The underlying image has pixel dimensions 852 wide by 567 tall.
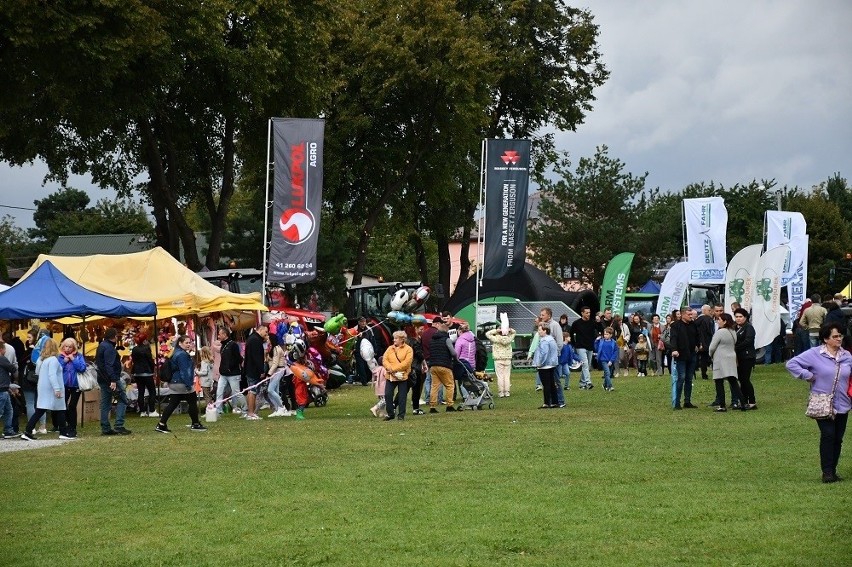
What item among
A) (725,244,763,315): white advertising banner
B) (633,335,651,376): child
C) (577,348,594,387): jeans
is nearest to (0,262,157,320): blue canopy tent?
(577,348,594,387): jeans

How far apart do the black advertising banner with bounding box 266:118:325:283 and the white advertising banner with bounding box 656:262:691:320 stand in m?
13.7

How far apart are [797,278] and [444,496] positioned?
25352mm

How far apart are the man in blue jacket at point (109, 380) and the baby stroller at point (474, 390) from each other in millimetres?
6724

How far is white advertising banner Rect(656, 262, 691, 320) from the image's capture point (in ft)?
128

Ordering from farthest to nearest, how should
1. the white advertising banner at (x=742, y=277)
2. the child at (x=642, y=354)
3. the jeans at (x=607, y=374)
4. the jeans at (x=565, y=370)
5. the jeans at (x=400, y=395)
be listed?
the child at (x=642, y=354) < the jeans at (x=607, y=374) < the jeans at (x=565, y=370) < the white advertising banner at (x=742, y=277) < the jeans at (x=400, y=395)

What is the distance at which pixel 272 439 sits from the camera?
65.6 ft

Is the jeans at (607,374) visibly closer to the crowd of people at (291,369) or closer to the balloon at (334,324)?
the crowd of people at (291,369)

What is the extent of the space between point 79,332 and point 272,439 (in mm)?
9392

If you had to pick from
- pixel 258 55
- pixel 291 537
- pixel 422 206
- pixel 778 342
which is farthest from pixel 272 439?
pixel 422 206

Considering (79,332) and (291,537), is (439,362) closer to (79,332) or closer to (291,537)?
(79,332)

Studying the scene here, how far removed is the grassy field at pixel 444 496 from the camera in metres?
10.2

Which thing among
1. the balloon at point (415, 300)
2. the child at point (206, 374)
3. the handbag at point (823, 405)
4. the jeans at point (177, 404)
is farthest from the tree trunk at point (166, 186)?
Answer: the handbag at point (823, 405)

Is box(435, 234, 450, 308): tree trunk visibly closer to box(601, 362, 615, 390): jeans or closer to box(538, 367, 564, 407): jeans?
box(601, 362, 615, 390): jeans

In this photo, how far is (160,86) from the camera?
39312 millimetres
